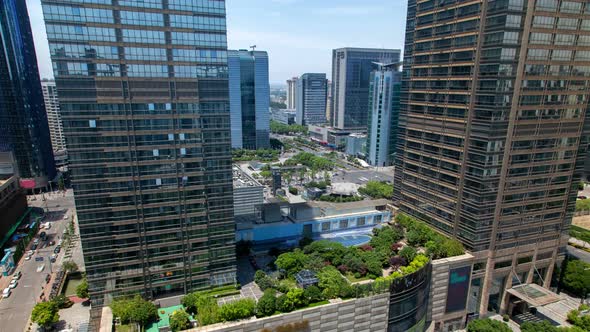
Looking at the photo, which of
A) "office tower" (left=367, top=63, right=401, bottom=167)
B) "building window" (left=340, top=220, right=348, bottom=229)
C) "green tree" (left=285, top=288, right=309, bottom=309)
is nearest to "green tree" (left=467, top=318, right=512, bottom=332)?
"green tree" (left=285, top=288, right=309, bottom=309)

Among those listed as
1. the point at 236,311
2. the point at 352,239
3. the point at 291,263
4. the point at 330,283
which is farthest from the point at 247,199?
the point at 236,311

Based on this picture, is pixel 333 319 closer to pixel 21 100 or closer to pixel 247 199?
pixel 247 199

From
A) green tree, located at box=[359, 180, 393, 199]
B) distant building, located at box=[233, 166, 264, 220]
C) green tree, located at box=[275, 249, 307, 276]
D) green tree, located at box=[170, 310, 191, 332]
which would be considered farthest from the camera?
green tree, located at box=[359, 180, 393, 199]

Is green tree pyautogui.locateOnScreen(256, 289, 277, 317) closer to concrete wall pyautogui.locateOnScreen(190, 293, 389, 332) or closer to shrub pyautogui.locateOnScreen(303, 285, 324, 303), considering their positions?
concrete wall pyautogui.locateOnScreen(190, 293, 389, 332)

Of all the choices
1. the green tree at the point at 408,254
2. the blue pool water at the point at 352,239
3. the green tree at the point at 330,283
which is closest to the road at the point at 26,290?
the green tree at the point at 330,283

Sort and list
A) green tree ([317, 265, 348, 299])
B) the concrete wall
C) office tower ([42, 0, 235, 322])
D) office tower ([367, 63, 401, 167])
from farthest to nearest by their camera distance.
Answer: office tower ([367, 63, 401, 167])
green tree ([317, 265, 348, 299])
office tower ([42, 0, 235, 322])
the concrete wall

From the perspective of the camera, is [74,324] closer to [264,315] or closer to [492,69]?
[264,315]
